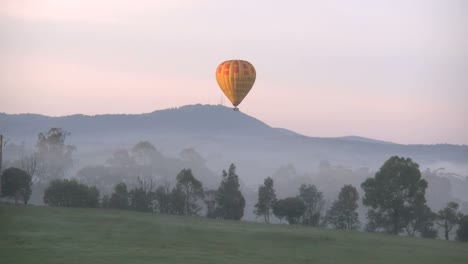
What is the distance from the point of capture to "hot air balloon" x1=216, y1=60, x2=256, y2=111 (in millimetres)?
69312

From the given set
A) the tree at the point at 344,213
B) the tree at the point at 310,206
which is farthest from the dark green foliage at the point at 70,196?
the tree at the point at 344,213

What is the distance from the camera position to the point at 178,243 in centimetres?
4738

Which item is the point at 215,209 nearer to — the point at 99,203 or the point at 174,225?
the point at 99,203

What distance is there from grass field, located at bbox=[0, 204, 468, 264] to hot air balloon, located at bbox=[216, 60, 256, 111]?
14.0 meters

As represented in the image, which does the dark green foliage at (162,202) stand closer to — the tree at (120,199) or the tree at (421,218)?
the tree at (120,199)

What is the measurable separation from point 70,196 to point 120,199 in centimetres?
568

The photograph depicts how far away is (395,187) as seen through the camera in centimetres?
7431

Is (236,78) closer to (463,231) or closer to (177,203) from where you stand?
(177,203)

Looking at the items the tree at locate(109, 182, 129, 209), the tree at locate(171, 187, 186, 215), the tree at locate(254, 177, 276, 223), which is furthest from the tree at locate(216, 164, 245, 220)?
the tree at locate(109, 182, 129, 209)

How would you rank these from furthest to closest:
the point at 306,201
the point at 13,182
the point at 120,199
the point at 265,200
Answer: the point at 306,201 < the point at 265,200 < the point at 120,199 < the point at 13,182

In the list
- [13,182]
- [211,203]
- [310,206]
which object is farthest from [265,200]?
[13,182]

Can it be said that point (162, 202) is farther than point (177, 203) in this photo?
No

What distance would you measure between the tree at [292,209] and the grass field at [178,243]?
14.6 m

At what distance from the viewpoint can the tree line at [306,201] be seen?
244 feet
